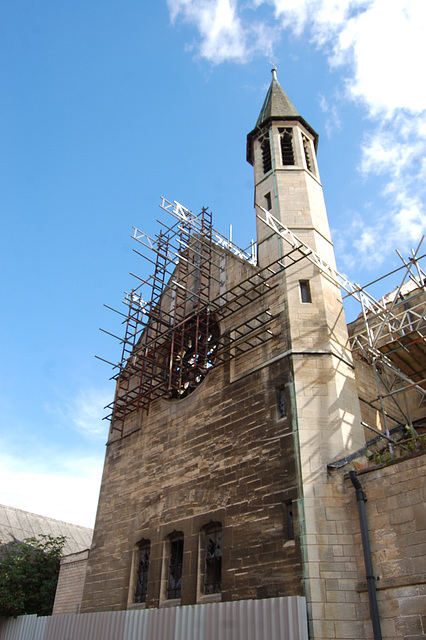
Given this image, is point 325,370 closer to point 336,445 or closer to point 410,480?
point 336,445

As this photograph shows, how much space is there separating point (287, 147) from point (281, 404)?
10550 mm

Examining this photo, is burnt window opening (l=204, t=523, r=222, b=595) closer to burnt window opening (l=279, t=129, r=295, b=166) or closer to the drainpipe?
the drainpipe

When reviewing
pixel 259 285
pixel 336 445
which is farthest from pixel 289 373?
pixel 259 285

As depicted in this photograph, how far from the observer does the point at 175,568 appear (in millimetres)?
13625

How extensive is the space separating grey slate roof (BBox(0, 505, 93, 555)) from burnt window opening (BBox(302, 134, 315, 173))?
21.2 metres

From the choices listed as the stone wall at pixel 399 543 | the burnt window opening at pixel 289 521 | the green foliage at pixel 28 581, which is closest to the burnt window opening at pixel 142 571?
the burnt window opening at pixel 289 521

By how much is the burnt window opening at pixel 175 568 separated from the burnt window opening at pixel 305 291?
7.16m

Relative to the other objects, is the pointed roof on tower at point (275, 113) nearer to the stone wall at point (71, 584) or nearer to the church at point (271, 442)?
the church at point (271, 442)

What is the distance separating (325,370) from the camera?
12.7 metres

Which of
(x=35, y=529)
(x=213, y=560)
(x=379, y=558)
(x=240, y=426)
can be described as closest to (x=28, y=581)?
(x=35, y=529)

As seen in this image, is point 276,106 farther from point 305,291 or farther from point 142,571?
point 142,571

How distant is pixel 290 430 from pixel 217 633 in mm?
4375

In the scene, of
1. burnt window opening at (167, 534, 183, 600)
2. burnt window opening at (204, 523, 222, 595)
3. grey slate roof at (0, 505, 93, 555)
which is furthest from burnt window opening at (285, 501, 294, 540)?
grey slate roof at (0, 505, 93, 555)

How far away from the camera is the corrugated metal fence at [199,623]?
31.5 ft
